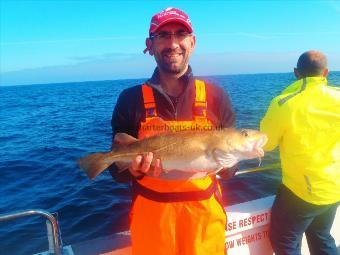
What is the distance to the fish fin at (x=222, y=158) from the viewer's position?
307 cm

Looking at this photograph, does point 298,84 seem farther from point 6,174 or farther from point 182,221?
point 6,174

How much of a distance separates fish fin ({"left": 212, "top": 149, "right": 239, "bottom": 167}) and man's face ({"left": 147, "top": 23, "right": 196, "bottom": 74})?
3.03 ft

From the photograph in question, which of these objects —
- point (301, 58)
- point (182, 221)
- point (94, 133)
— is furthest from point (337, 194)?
point (94, 133)

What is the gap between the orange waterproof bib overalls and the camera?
2986mm

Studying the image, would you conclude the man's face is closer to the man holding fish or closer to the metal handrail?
the man holding fish

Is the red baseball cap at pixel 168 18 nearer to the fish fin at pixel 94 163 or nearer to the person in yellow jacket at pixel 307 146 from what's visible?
the fish fin at pixel 94 163

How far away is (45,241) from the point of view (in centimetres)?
722

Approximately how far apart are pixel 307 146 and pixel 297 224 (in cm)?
99

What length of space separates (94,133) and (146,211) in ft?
60.0

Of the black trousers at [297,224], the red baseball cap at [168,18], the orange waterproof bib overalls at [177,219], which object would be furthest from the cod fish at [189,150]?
the black trousers at [297,224]

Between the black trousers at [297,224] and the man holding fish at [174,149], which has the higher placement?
the man holding fish at [174,149]

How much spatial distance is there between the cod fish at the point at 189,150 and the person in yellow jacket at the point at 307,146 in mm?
790

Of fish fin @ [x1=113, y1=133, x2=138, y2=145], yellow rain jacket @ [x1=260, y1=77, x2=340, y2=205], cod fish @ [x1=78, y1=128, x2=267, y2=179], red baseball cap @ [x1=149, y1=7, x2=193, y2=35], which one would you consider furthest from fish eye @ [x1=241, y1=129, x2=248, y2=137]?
red baseball cap @ [x1=149, y1=7, x2=193, y2=35]

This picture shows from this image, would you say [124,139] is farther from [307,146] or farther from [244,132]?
[307,146]
